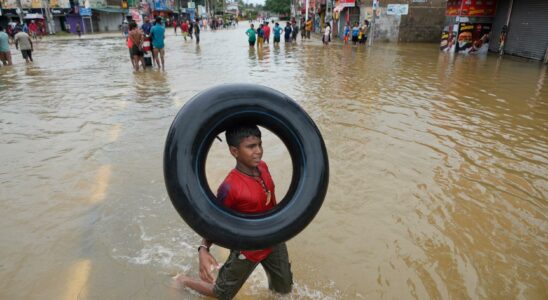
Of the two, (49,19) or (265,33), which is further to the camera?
(49,19)

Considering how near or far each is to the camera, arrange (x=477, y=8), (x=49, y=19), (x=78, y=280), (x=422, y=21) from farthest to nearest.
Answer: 1. (x=49, y=19)
2. (x=422, y=21)
3. (x=477, y=8)
4. (x=78, y=280)

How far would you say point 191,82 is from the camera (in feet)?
36.2

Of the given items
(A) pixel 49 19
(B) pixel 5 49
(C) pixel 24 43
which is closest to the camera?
(B) pixel 5 49

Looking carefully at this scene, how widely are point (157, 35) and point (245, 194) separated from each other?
1201cm

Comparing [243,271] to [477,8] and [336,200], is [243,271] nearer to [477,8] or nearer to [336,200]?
[336,200]

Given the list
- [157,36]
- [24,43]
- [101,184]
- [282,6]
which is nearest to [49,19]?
[24,43]

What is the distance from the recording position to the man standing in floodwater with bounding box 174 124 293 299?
6.82ft

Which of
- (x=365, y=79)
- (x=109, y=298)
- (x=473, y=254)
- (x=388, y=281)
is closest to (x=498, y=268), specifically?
(x=473, y=254)

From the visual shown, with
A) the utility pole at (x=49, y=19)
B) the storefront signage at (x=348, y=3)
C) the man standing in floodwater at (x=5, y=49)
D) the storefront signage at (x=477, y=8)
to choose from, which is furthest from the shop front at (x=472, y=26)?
the utility pole at (x=49, y=19)

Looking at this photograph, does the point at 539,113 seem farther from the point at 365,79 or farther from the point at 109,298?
the point at 109,298

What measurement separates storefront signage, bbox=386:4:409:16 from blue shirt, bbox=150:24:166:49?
796 inches

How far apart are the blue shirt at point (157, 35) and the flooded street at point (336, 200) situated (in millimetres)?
4125

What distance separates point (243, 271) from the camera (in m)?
2.25

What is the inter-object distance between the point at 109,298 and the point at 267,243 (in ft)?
4.90
